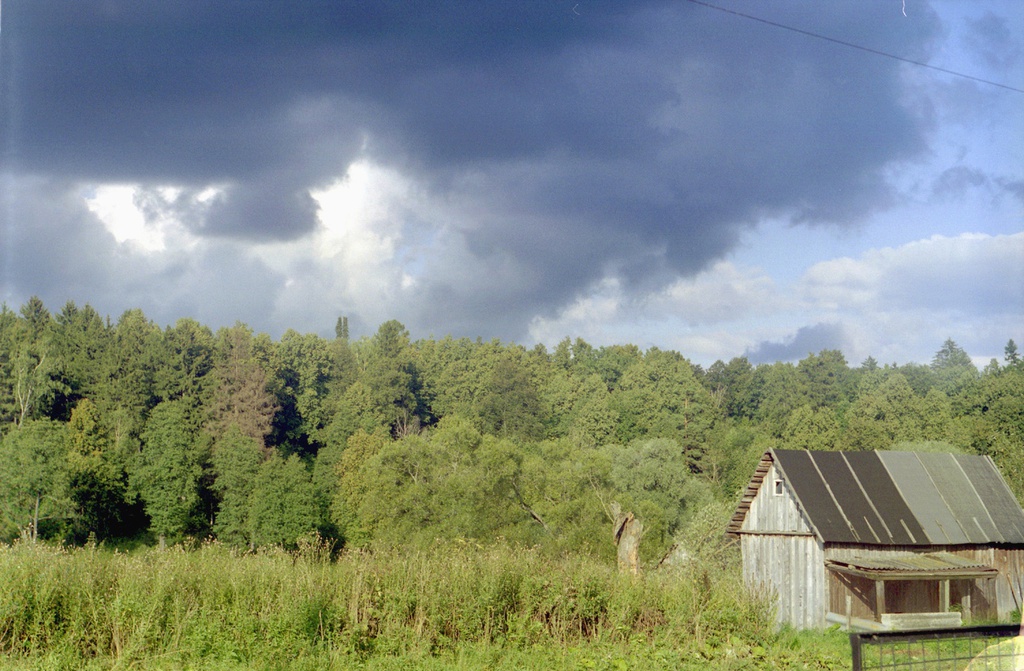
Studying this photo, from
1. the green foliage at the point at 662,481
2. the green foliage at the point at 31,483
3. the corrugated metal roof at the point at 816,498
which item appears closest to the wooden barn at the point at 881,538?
the corrugated metal roof at the point at 816,498

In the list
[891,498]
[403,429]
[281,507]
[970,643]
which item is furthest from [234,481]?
[970,643]

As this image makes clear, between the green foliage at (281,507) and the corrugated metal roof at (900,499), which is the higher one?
the corrugated metal roof at (900,499)

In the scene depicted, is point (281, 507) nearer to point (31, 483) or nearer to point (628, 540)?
point (31, 483)

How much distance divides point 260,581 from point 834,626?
2413 centimetres

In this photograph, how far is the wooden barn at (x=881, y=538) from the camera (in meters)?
29.4

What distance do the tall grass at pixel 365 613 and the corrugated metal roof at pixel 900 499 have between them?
2082 centimetres

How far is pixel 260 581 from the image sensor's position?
33.7 ft

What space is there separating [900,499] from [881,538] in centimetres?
276

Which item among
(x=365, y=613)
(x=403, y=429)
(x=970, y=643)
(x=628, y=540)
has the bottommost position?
(x=365, y=613)

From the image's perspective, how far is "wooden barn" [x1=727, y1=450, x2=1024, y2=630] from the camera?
29359 millimetres

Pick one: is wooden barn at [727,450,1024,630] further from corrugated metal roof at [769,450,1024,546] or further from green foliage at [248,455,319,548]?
green foliage at [248,455,319,548]

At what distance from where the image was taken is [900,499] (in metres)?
32.3

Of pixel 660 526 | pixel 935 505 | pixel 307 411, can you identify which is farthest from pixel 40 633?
pixel 307 411

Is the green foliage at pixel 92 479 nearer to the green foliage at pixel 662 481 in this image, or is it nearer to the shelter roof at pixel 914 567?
the green foliage at pixel 662 481
